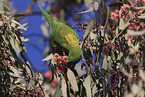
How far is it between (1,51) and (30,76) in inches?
7.5

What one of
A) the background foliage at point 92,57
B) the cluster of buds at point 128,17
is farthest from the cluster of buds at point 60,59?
the cluster of buds at point 128,17

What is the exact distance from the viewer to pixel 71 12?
3.27 metres

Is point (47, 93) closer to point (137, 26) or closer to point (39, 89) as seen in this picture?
point (39, 89)

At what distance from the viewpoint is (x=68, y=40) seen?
1104 millimetres

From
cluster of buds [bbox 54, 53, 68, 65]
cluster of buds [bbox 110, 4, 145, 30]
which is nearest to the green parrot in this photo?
cluster of buds [bbox 54, 53, 68, 65]

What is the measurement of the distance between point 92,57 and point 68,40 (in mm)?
130

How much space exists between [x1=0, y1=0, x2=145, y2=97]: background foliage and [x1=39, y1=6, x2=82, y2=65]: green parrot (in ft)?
0.10

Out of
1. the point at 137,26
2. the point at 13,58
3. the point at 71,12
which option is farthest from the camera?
the point at 71,12

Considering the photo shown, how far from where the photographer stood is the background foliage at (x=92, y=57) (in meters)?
1.00

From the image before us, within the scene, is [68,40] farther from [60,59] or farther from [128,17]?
[128,17]

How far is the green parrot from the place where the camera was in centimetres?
108

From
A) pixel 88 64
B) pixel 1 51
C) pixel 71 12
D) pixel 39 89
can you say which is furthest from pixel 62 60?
pixel 71 12

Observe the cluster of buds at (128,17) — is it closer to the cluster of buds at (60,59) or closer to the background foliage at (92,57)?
the background foliage at (92,57)

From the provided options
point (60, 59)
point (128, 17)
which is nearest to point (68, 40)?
point (60, 59)
